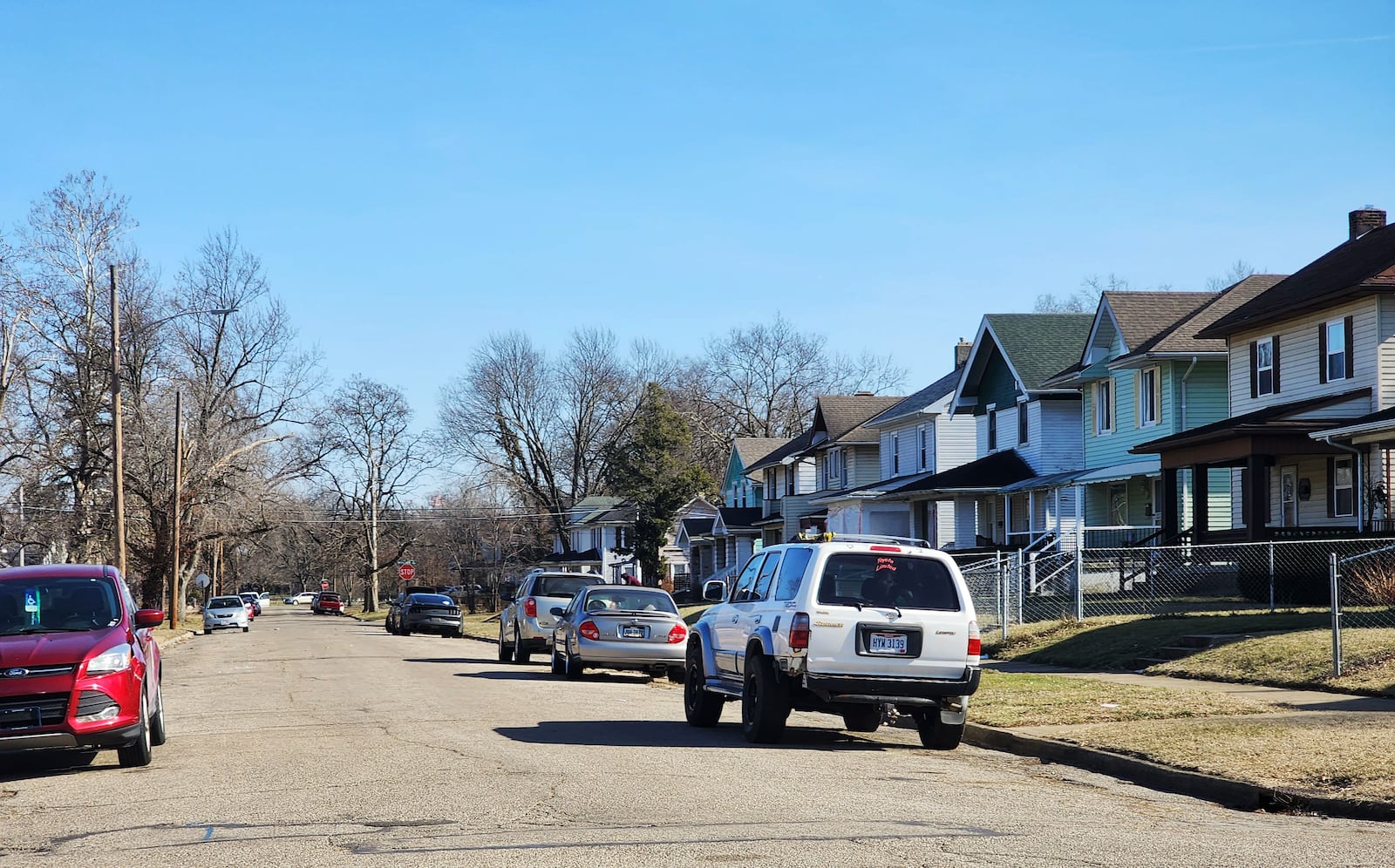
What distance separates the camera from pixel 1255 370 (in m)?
34.5

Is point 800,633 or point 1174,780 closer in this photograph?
point 1174,780

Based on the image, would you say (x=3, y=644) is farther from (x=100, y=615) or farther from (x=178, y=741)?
(x=178, y=741)

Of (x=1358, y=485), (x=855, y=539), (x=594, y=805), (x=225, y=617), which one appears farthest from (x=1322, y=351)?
(x=225, y=617)

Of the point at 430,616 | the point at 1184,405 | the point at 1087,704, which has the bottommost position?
the point at 430,616

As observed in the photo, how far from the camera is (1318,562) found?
1020 inches

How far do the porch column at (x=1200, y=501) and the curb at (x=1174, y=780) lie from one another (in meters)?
20.0

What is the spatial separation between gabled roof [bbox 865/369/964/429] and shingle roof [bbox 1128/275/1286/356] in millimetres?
12708

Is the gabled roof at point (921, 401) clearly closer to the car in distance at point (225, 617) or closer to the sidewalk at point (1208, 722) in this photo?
the car in distance at point (225, 617)

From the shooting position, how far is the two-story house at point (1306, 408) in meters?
29.6

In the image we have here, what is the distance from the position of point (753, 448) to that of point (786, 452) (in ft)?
29.6

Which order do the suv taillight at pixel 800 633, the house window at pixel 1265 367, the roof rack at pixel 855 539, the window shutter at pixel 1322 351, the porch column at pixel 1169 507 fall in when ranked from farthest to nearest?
the porch column at pixel 1169 507, the house window at pixel 1265 367, the window shutter at pixel 1322 351, the roof rack at pixel 855 539, the suv taillight at pixel 800 633

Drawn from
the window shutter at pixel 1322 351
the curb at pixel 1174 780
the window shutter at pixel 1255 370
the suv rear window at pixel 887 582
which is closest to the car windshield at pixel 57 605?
the suv rear window at pixel 887 582

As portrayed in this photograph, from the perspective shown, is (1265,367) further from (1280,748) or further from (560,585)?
(1280,748)

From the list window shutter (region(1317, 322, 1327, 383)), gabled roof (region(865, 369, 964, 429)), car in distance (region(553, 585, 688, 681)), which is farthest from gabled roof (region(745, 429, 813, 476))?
car in distance (region(553, 585, 688, 681))
